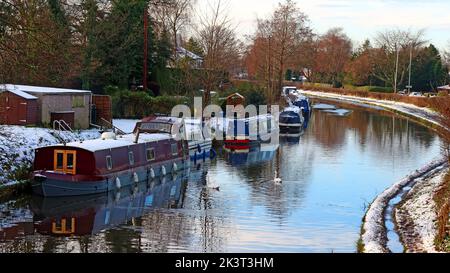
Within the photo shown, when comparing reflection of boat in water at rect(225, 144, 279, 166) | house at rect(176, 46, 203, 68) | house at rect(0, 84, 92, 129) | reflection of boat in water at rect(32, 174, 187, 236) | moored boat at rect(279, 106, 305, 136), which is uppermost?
house at rect(176, 46, 203, 68)

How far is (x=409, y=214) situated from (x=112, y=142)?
9.49 m

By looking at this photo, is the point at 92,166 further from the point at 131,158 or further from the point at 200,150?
the point at 200,150

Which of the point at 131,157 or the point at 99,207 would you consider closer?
the point at 99,207

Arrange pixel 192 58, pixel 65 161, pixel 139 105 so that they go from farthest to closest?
pixel 192 58
pixel 139 105
pixel 65 161

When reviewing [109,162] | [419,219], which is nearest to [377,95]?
[109,162]

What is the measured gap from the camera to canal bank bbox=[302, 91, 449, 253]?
14.9 meters

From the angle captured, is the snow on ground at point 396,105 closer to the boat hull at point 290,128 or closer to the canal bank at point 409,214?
the boat hull at point 290,128

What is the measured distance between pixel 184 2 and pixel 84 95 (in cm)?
3414

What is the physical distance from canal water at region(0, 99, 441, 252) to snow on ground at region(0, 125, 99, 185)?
1224mm

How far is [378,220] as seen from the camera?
17.5m

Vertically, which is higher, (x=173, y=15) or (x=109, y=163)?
(x=173, y=15)

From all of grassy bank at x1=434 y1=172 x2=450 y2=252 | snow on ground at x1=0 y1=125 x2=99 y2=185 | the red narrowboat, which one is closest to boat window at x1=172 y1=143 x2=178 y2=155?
the red narrowboat

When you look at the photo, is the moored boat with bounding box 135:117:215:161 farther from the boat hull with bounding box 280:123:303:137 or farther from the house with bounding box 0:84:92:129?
the boat hull with bounding box 280:123:303:137
